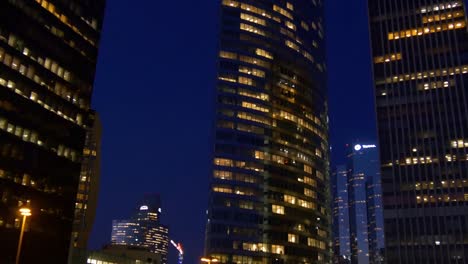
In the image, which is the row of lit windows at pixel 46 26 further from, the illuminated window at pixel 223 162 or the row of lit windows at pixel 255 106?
the row of lit windows at pixel 255 106

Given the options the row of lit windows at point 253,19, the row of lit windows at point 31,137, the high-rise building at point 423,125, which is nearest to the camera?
the row of lit windows at point 31,137

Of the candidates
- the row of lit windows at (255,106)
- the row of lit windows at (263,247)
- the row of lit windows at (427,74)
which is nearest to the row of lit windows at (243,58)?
the row of lit windows at (255,106)

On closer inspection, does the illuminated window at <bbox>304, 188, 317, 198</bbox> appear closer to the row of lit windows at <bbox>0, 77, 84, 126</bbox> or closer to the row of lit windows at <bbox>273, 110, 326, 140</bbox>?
the row of lit windows at <bbox>273, 110, 326, 140</bbox>

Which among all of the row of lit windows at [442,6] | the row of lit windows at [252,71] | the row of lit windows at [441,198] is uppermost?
the row of lit windows at [442,6]

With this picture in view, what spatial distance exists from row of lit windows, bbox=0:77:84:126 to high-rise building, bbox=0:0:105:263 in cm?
15

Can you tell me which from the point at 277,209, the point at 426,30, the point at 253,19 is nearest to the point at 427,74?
the point at 426,30

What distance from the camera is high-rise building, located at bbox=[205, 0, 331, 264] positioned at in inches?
5655

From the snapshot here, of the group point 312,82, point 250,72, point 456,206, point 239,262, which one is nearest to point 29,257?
point 239,262

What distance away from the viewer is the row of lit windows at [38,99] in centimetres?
7581

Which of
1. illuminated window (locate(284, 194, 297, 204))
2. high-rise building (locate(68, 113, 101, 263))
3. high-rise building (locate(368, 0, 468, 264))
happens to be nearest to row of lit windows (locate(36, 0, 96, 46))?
high-rise building (locate(68, 113, 101, 263))

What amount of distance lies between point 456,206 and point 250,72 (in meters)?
69.9

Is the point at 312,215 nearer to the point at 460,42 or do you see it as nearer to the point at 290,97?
the point at 290,97

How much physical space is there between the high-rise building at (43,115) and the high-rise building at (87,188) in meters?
50.6

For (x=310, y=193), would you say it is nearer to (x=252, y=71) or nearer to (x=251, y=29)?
(x=252, y=71)
